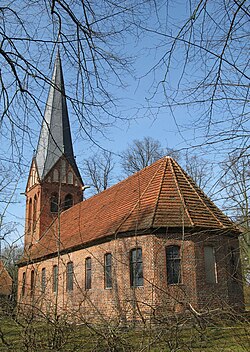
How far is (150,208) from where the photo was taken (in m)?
18.0

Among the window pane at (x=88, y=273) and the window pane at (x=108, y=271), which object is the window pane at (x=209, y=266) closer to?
the window pane at (x=108, y=271)

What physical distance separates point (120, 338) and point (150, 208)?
43.6 feet

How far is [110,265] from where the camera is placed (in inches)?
739

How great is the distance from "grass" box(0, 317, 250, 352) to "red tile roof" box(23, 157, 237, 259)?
10.1m

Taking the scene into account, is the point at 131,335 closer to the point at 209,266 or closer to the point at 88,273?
the point at 209,266

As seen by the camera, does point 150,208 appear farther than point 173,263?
Yes

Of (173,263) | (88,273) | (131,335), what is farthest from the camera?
(88,273)

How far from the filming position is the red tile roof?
17328 millimetres

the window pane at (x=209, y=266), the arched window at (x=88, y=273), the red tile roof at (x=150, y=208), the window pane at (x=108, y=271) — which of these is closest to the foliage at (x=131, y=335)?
the red tile roof at (x=150, y=208)

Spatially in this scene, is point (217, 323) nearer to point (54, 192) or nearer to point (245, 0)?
point (245, 0)

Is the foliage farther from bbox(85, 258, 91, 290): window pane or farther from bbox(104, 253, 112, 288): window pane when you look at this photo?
bbox(85, 258, 91, 290): window pane

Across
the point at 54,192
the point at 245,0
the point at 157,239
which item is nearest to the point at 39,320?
the point at 245,0

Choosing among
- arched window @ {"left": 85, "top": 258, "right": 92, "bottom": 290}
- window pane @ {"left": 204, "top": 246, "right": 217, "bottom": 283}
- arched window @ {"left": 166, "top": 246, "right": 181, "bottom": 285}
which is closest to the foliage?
arched window @ {"left": 166, "top": 246, "right": 181, "bottom": 285}

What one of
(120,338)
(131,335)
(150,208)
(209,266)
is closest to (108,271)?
(150,208)
